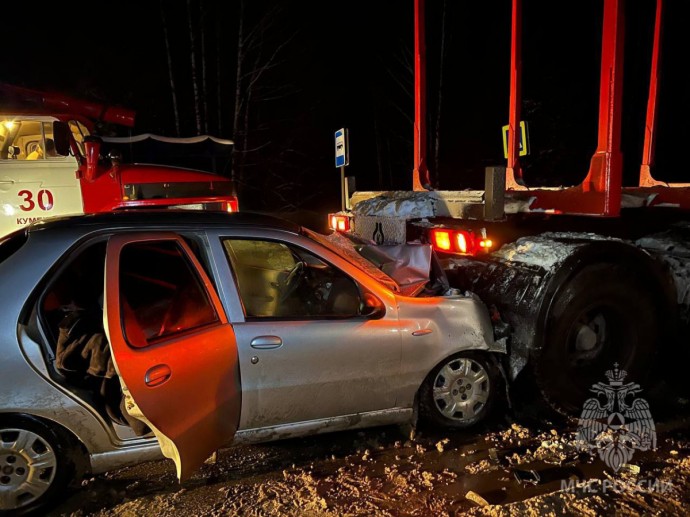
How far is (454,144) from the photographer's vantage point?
21.2 m

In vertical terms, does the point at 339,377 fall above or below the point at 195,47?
below

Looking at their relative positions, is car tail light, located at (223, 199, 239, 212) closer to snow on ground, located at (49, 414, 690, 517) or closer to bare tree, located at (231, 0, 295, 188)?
snow on ground, located at (49, 414, 690, 517)

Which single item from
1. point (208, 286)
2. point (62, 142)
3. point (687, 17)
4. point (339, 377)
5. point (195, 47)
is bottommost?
point (339, 377)

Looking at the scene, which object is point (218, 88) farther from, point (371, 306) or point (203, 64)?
point (371, 306)

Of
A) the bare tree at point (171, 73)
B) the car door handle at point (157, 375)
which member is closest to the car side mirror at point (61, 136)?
the car door handle at point (157, 375)

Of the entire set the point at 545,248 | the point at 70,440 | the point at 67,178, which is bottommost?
the point at 70,440

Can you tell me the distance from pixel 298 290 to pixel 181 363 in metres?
1.55

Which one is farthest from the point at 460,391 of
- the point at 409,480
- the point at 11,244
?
the point at 11,244

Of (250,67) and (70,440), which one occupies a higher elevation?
(250,67)

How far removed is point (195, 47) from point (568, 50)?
451 inches

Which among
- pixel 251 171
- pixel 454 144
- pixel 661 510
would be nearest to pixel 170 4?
pixel 251 171

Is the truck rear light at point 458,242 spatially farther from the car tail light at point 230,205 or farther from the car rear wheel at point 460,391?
the car tail light at point 230,205

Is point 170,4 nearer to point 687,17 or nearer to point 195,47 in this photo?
point 195,47

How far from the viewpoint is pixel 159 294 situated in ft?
12.0
